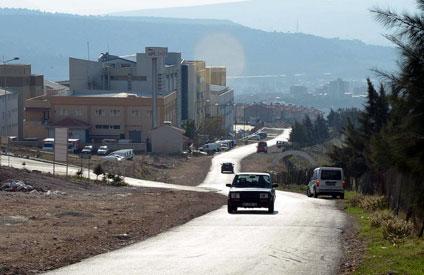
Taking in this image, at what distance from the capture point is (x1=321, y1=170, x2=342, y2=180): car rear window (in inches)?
2115

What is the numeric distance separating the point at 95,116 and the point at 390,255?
348 feet

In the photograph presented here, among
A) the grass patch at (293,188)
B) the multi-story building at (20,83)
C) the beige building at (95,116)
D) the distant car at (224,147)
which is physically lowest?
the grass patch at (293,188)

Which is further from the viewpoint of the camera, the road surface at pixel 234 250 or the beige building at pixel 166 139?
the beige building at pixel 166 139

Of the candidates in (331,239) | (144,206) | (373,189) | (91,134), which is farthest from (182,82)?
(331,239)

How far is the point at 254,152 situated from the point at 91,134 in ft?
77.5

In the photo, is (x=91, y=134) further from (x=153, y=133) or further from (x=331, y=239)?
(x=331, y=239)

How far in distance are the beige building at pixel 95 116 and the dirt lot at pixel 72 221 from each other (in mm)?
74964

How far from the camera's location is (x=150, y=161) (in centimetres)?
10375

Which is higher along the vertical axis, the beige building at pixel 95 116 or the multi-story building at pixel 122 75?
the multi-story building at pixel 122 75

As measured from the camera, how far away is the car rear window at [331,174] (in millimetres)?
53719

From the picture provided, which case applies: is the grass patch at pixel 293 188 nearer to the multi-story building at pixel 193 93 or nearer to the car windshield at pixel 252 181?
the car windshield at pixel 252 181

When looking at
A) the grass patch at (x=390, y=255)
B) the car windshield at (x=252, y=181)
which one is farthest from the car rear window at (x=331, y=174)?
the grass patch at (x=390, y=255)

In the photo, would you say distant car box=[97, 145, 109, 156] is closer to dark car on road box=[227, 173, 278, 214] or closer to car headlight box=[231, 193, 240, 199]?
dark car on road box=[227, 173, 278, 214]

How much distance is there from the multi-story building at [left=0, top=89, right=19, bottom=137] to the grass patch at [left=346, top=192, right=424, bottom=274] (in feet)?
300
